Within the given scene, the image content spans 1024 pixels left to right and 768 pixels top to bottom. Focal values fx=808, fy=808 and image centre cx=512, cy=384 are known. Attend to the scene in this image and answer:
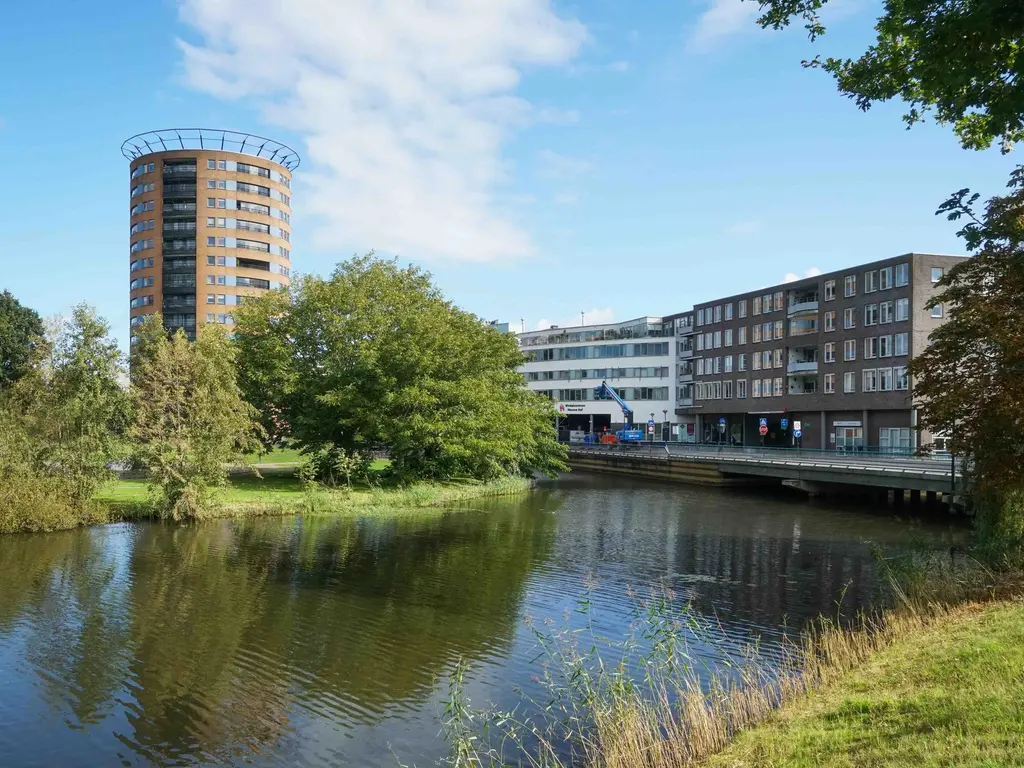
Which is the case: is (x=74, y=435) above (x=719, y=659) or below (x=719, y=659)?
above

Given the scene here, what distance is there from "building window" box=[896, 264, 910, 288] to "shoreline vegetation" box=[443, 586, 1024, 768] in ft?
181

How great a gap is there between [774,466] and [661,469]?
1560 cm

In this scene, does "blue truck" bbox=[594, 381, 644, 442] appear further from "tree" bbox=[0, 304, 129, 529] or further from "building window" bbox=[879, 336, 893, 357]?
"tree" bbox=[0, 304, 129, 529]

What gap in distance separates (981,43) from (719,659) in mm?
11089

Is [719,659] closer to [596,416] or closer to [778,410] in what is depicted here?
[778,410]

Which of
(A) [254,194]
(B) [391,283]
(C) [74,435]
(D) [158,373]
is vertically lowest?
(C) [74,435]

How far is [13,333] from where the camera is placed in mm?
64562

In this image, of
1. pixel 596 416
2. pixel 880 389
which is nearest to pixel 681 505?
pixel 880 389

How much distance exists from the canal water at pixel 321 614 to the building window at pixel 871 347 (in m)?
34.9

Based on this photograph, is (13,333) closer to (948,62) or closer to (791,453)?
(791,453)

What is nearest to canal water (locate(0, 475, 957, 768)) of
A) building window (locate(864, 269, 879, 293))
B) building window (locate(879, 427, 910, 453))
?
building window (locate(879, 427, 910, 453))

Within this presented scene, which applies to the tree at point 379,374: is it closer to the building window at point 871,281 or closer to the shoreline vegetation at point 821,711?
the shoreline vegetation at point 821,711

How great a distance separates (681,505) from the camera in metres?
47.6

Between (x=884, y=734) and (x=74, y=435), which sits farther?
(x=74, y=435)
